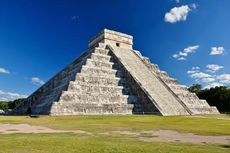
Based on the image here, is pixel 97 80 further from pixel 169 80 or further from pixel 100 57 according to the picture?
pixel 169 80

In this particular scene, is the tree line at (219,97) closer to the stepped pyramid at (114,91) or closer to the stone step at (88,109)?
the stepped pyramid at (114,91)

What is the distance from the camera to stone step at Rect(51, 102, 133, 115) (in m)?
22.9

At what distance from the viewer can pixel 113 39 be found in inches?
1554

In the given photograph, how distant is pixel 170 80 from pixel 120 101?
11881 millimetres

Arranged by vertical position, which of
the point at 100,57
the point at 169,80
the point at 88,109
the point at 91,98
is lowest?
the point at 88,109

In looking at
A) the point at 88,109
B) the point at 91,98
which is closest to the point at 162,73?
the point at 91,98

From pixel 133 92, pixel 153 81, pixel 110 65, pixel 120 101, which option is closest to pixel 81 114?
pixel 120 101

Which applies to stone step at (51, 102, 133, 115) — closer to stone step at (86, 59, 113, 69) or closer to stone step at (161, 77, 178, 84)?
stone step at (86, 59, 113, 69)

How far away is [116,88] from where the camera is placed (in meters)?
28.3

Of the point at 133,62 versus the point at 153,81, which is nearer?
the point at 153,81

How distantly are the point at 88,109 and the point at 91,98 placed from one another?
147 cm

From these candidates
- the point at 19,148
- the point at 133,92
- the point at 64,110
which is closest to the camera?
the point at 19,148

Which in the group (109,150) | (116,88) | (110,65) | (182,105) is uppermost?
(110,65)

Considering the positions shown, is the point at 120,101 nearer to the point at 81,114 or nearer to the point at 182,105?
the point at 81,114
